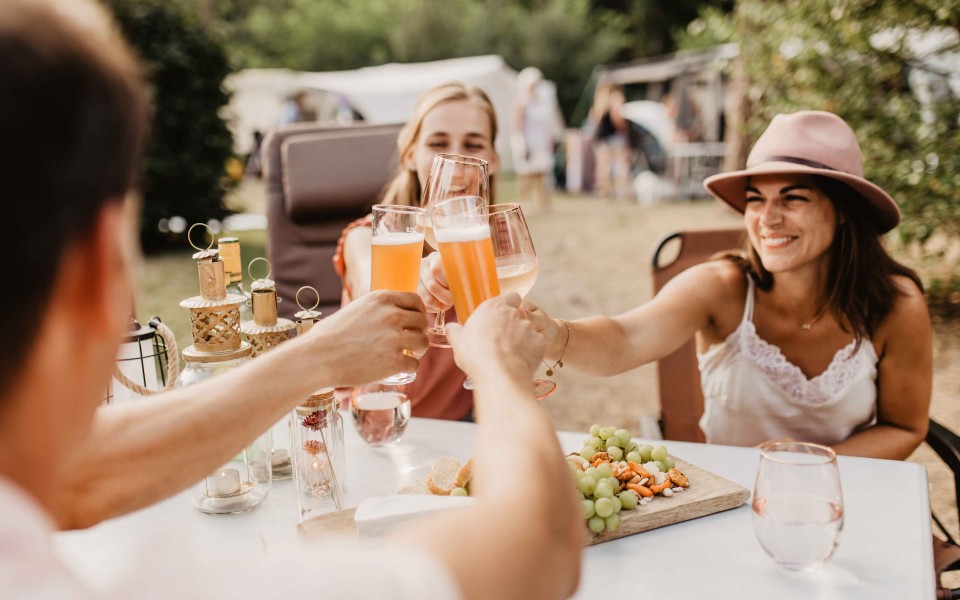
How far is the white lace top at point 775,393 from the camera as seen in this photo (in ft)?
7.59

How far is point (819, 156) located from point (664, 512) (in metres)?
1.27

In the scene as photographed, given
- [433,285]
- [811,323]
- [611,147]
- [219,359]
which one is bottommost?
Result: [811,323]

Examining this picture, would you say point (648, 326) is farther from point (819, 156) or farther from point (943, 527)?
point (943, 527)

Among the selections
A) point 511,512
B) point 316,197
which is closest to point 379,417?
point 511,512

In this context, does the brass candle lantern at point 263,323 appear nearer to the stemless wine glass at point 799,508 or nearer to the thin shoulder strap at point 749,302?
the stemless wine glass at point 799,508

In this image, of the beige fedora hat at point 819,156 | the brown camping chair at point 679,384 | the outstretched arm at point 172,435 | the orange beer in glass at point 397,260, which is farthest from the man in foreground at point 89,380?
the brown camping chair at point 679,384

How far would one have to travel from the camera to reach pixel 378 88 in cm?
1689

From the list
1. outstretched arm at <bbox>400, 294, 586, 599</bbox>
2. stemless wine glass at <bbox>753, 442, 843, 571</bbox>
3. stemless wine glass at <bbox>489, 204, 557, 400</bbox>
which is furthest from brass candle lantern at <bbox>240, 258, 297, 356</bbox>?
stemless wine glass at <bbox>753, 442, 843, 571</bbox>

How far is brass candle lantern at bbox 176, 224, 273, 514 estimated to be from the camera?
5.08ft

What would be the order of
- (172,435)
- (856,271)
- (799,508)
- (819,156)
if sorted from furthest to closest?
1. (856,271)
2. (819,156)
3. (799,508)
4. (172,435)

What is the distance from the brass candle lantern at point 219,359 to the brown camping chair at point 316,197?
1734 millimetres

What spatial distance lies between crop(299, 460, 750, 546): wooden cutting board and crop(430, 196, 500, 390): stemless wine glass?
375 mm

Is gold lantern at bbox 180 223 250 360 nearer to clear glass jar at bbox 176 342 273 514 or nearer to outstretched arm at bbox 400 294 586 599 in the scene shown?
clear glass jar at bbox 176 342 273 514

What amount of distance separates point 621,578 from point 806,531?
31cm
